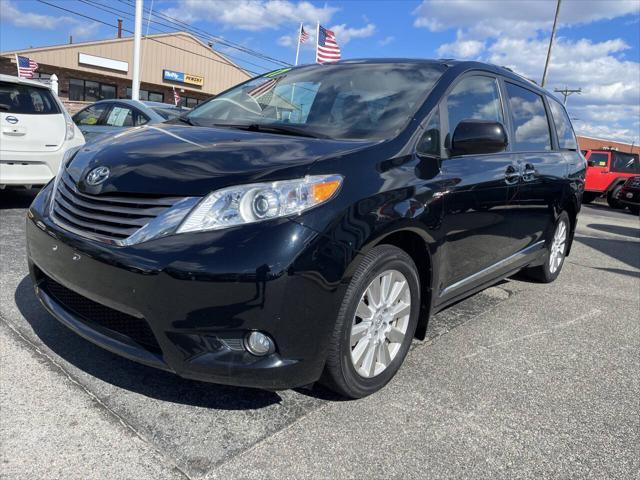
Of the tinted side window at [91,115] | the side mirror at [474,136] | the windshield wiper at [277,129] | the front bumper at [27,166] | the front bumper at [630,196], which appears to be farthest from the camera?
the front bumper at [630,196]

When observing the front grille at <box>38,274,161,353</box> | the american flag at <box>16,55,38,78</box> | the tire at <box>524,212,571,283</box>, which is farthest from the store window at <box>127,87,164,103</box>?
the front grille at <box>38,274,161,353</box>

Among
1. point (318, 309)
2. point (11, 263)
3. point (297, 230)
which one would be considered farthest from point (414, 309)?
point (11, 263)

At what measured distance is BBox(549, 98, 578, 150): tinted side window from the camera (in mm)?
4793

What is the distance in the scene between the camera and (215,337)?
2.10m

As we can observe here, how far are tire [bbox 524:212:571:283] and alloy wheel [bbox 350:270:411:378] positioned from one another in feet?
8.52

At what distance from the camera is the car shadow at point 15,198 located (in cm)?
669

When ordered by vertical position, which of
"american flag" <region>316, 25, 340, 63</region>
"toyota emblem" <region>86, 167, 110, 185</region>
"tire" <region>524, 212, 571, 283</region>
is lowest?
"tire" <region>524, 212, 571, 283</region>

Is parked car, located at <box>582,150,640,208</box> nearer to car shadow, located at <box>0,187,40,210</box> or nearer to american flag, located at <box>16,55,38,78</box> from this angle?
car shadow, located at <box>0,187,40,210</box>

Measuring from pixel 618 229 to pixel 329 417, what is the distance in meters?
10.6

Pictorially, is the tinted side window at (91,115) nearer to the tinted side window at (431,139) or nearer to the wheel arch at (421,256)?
the tinted side window at (431,139)

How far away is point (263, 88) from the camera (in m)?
3.66

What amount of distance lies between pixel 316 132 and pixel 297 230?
88cm

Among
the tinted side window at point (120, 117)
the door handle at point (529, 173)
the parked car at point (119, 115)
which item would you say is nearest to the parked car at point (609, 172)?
the parked car at point (119, 115)

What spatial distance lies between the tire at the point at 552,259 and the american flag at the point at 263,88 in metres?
2.79
